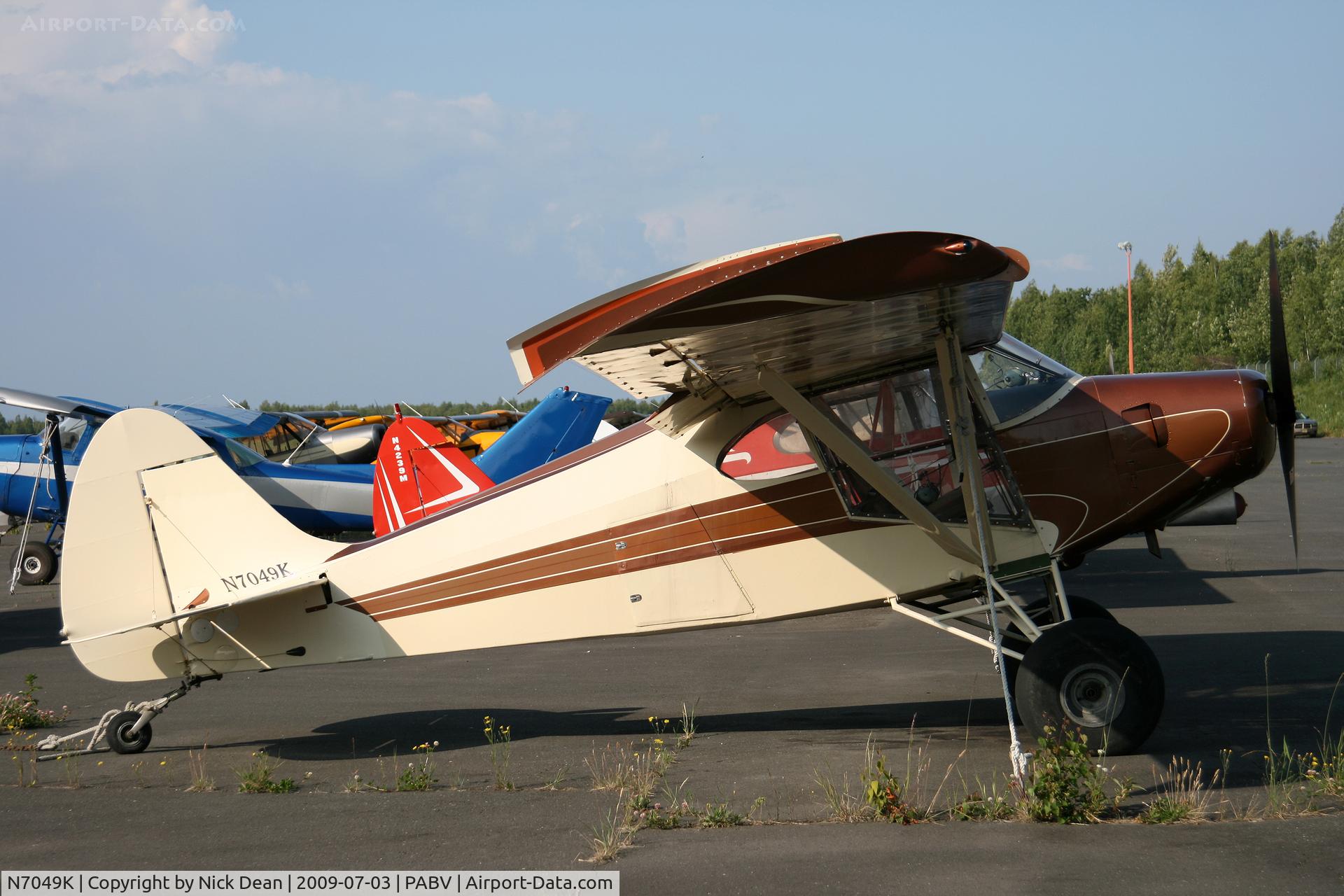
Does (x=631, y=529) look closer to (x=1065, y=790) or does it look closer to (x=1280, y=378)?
(x=1065, y=790)

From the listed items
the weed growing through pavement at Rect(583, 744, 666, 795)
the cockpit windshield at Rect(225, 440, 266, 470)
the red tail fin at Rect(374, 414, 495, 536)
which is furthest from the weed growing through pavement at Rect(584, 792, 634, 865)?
the cockpit windshield at Rect(225, 440, 266, 470)

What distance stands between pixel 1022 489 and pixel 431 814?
3852mm

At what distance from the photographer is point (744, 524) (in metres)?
6.30

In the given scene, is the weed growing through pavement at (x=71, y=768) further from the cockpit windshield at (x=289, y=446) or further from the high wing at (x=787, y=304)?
the cockpit windshield at (x=289, y=446)

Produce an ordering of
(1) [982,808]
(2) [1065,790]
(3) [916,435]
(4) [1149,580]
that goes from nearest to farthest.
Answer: (2) [1065,790] < (1) [982,808] < (3) [916,435] < (4) [1149,580]

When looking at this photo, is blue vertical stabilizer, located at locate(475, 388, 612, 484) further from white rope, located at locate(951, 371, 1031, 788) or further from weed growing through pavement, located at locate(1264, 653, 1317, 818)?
weed growing through pavement, located at locate(1264, 653, 1317, 818)

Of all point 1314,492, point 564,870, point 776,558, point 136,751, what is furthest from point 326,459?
point 1314,492

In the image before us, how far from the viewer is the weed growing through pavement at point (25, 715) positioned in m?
7.50

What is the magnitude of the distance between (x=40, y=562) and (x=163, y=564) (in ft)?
39.3

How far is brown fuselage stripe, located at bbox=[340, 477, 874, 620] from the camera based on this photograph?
6250 mm

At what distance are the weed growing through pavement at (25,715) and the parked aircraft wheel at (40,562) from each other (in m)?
9.42

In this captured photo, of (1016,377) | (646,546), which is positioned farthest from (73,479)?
(1016,377)

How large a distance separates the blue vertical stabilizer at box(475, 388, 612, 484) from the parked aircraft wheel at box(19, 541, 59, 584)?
808 cm

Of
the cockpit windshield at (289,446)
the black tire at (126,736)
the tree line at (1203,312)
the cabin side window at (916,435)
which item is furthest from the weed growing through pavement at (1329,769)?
the tree line at (1203,312)
